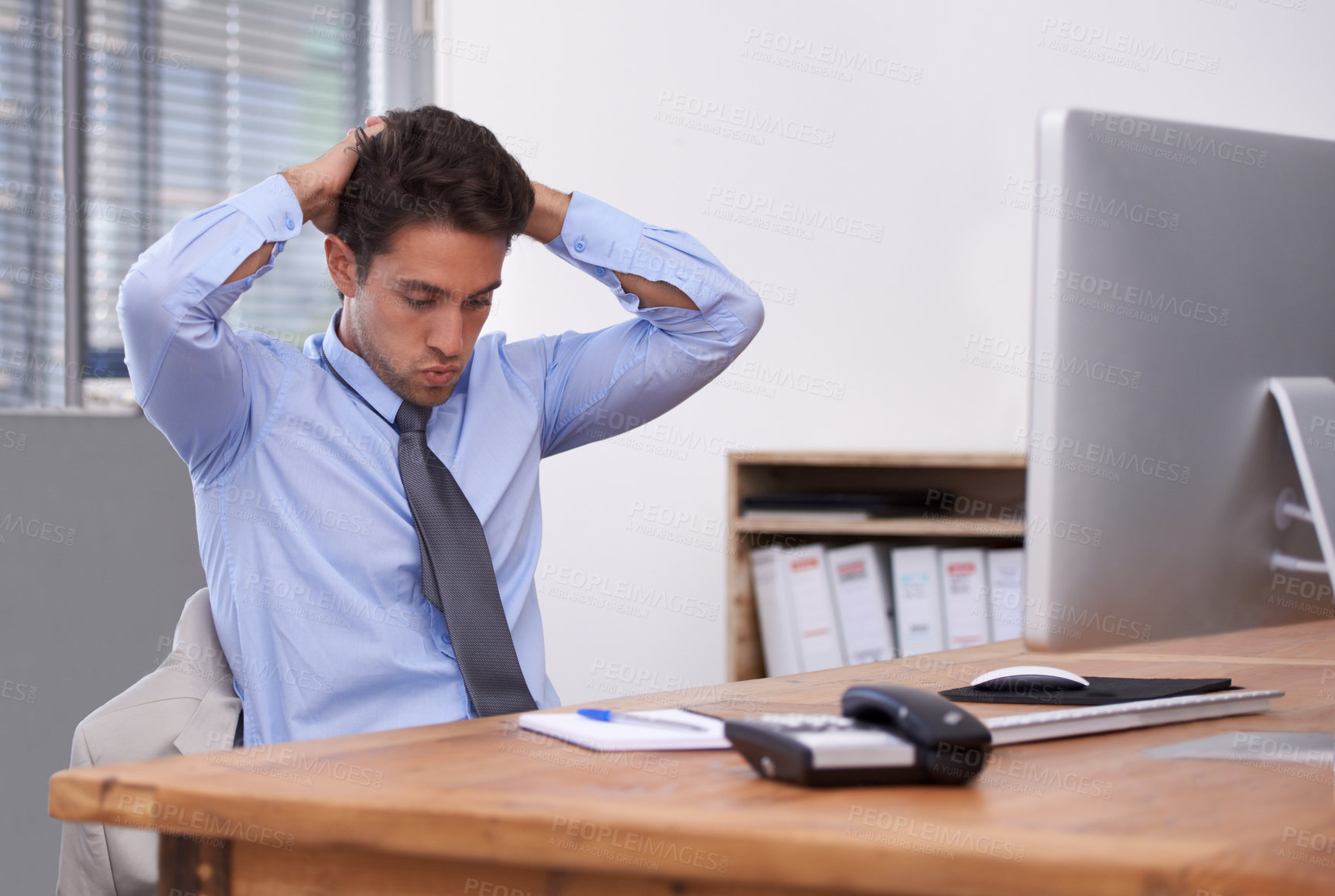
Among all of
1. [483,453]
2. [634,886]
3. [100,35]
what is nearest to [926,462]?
[483,453]

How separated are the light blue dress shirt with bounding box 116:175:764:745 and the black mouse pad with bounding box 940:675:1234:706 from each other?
623mm

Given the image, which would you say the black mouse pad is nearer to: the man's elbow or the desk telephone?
the desk telephone

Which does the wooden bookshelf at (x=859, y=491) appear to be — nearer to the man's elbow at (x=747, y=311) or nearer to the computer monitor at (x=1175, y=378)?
the man's elbow at (x=747, y=311)

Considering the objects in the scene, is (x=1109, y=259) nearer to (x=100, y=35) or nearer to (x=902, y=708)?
(x=902, y=708)

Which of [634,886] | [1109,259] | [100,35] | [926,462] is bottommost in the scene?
[634,886]

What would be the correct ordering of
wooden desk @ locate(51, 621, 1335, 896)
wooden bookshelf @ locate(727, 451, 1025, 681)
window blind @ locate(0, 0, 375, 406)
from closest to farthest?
wooden desk @ locate(51, 621, 1335, 896) < window blind @ locate(0, 0, 375, 406) < wooden bookshelf @ locate(727, 451, 1025, 681)

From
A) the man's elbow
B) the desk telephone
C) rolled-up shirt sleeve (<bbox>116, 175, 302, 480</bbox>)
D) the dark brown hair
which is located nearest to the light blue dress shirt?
rolled-up shirt sleeve (<bbox>116, 175, 302, 480</bbox>)

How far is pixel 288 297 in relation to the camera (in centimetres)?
296

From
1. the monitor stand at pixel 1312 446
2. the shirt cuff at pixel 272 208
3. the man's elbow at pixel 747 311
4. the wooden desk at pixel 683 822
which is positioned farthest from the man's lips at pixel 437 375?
the monitor stand at pixel 1312 446

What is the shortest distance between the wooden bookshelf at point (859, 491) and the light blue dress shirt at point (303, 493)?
0.96 metres

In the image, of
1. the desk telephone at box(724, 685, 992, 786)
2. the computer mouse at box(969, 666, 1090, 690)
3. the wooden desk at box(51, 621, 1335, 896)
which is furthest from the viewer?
the computer mouse at box(969, 666, 1090, 690)

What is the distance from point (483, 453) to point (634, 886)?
98cm

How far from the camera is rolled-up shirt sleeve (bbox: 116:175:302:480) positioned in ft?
4.46

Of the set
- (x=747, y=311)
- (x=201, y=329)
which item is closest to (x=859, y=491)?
(x=747, y=311)
